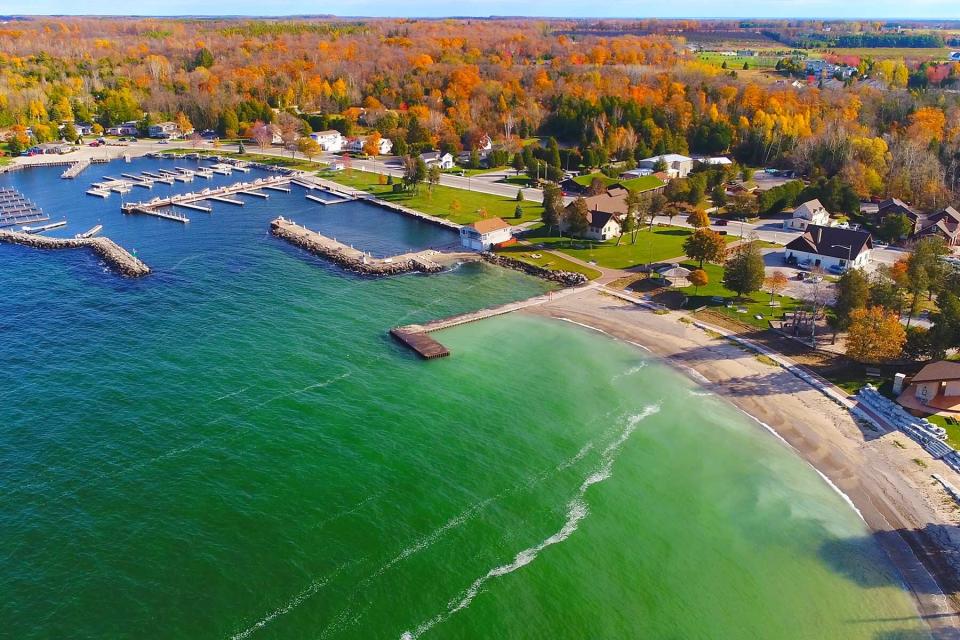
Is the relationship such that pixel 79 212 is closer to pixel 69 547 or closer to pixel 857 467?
pixel 69 547

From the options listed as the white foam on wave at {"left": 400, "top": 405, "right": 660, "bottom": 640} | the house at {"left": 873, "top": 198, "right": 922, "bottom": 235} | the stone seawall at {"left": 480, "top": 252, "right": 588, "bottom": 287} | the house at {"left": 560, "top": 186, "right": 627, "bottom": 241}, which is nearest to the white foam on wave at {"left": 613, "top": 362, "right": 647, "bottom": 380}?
the white foam on wave at {"left": 400, "top": 405, "right": 660, "bottom": 640}

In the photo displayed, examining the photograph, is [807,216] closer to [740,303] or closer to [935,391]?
[740,303]

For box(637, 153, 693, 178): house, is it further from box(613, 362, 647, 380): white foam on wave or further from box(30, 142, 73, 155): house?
box(30, 142, 73, 155): house

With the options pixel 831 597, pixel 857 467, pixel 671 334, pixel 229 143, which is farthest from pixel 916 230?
pixel 229 143

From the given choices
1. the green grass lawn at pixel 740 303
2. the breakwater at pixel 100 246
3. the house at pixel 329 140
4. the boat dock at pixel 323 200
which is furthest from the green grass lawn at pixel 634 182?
the breakwater at pixel 100 246

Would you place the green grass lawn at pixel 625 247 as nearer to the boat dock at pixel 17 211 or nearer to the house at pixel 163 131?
the boat dock at pixel 17 211

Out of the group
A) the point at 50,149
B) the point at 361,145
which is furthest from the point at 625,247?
the point at 50,149
